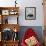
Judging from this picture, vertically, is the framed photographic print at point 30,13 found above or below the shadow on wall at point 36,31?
above

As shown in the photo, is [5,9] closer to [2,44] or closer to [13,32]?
[13,32]

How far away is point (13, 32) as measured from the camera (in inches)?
231

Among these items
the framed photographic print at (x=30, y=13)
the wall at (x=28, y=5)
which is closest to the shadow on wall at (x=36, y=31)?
the wall at (x=28, y=5)

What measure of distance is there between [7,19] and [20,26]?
1.84 feet

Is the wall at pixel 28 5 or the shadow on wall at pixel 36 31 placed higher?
the wall at pixel 28 5

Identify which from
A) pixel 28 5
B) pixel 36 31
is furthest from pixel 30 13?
pixel 36 31

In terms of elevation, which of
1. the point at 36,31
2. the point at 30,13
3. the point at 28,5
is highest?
the point at 28,5

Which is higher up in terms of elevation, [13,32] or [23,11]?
[23,11]

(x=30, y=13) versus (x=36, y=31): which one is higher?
(x=30, y=13)

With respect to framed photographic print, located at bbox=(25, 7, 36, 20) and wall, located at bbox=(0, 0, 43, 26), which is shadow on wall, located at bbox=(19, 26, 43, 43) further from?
framed photographic print, located at bbox=(25, 7, 36, 20)

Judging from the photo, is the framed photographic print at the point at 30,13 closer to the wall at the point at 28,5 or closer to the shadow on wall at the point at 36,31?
the wall at the point at 28,5

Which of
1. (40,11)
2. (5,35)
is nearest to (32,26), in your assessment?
(40,11)

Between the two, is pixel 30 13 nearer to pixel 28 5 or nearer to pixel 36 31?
pixel 28 5

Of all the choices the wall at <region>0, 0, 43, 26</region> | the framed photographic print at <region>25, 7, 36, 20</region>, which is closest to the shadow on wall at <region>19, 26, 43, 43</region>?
the wall at <region>0, 0, 43, 26</region>
